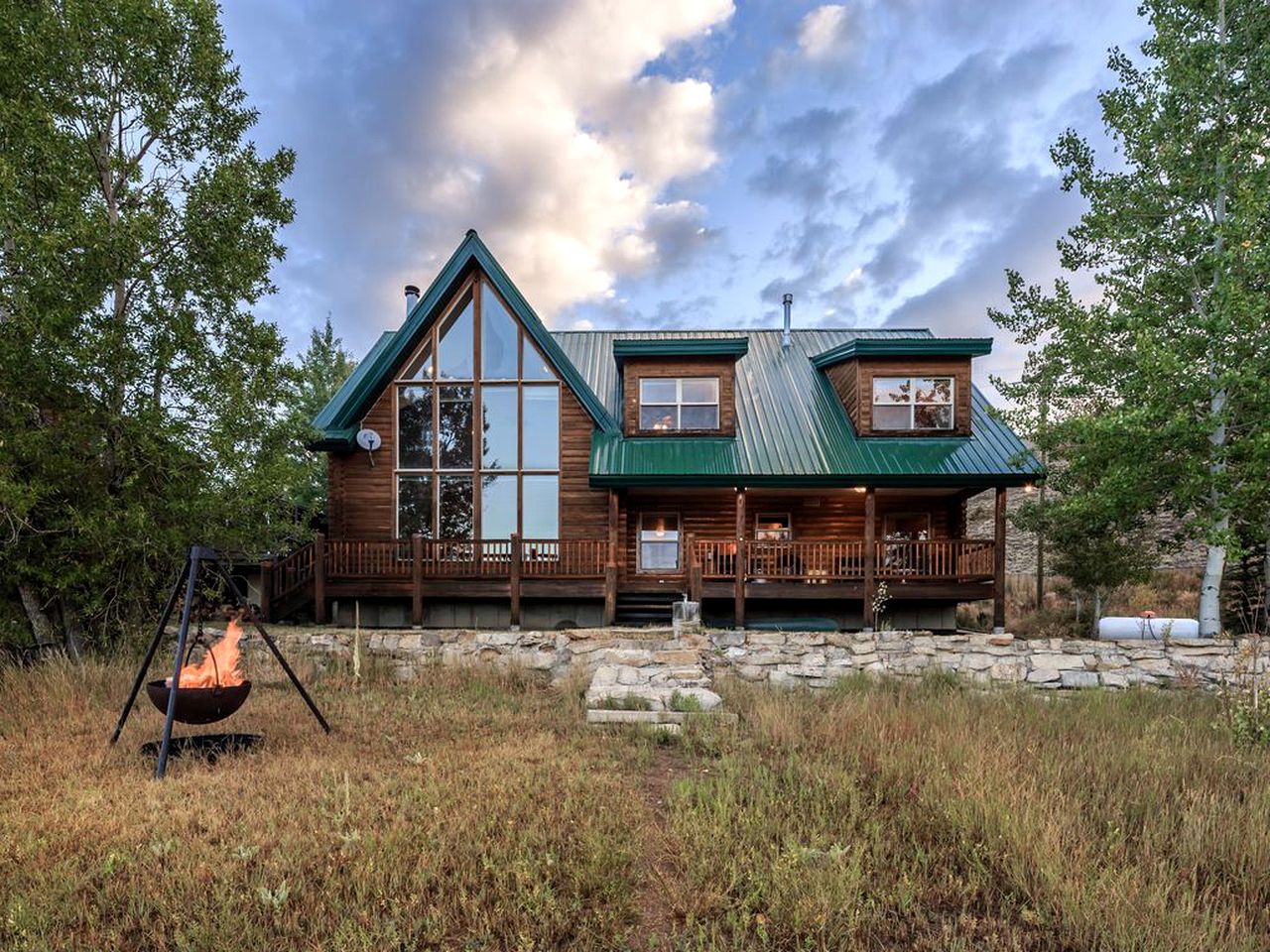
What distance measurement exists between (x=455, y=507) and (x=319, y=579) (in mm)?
3337

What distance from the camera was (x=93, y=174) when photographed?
841 centimetres

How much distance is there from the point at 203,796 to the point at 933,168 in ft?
98.5

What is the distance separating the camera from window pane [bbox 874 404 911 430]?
14.4m

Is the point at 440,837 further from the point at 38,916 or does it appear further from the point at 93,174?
the point at 93,174

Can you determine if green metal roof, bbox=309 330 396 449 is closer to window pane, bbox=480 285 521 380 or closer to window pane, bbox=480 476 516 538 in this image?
window pane, bbox=480 285 521 380

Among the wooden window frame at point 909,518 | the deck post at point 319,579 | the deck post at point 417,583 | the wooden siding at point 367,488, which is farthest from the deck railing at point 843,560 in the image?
the deck post at point 319,579

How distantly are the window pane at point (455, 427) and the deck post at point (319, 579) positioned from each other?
328 centimetres

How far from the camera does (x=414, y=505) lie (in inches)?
553

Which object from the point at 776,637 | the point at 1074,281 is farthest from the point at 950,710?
the point at 1074,281

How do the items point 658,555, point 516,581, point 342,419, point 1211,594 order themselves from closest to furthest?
point 1211,594
point 516,581
point 342,419
point 658,555

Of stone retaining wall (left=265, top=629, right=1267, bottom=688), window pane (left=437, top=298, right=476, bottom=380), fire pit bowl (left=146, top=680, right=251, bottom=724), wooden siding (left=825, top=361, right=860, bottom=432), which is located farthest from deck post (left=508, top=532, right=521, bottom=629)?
wooden siding (left=825, top=361, right=860, bottom=432)

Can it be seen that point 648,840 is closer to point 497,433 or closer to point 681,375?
point 497,433

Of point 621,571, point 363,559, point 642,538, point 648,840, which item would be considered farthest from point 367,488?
point 648,840

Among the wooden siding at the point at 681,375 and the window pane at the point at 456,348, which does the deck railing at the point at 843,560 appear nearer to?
the wooden siding at the point at 681,375
